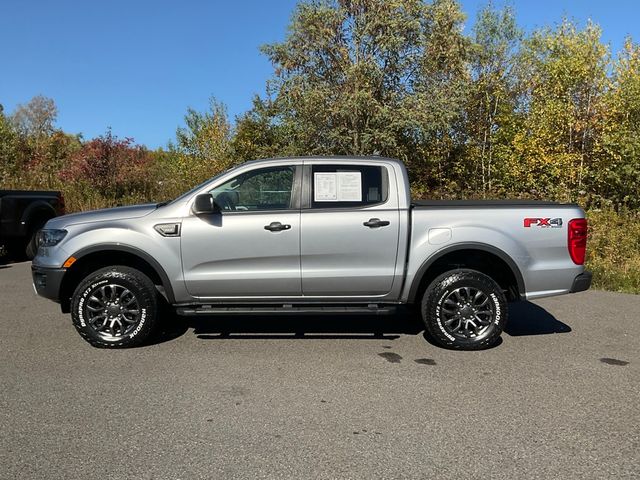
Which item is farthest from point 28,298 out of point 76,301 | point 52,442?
point 52,442

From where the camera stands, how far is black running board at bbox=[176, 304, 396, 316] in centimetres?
494

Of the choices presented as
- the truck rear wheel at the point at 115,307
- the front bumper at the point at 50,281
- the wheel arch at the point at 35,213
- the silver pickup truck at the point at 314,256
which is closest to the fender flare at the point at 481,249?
the silver pickup truck at the point at 314,256

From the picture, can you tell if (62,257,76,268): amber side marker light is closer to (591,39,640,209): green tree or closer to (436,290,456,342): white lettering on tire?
(436,290,456,342): white lettering on tire

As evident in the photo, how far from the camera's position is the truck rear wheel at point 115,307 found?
498 cm

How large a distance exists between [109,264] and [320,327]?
2.34 m

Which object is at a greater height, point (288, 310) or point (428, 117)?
point (428, 117)

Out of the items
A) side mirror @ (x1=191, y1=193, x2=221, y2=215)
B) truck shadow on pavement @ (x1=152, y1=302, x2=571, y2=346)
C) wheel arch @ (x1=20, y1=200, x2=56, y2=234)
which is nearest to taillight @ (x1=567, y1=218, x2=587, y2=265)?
truck shadow on pavement @ (x1=152, y1=302, x2=571, y2=346)

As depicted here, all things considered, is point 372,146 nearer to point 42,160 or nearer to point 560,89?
point 560,89

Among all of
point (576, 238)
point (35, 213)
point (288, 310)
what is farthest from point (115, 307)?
point (35, 213)

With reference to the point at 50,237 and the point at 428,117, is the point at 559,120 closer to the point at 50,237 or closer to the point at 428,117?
the point at 428,117

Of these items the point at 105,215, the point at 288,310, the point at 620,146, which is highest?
the point at 620,146

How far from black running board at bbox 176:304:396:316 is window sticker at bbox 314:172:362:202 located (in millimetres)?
1049

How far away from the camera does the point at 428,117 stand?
52.1 feet

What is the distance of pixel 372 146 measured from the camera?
16453 mm
